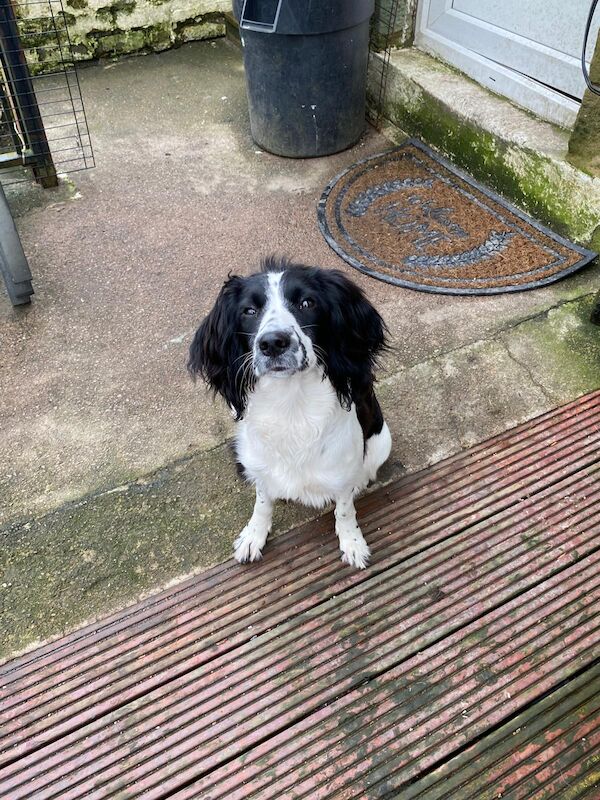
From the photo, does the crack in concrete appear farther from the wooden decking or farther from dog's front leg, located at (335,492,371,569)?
dog's front leg, located at (335,492,371,569)

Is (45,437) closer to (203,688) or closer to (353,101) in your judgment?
(203,688)

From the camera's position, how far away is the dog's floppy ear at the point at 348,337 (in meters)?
1.63

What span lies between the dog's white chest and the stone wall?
14.0 ft

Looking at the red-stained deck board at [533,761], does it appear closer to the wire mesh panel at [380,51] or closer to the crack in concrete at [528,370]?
the crack in concrete at [528,370]

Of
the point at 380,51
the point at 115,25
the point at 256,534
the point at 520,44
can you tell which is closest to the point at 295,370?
the point at 256,534

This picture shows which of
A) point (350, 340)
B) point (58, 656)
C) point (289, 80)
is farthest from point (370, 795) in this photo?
point (289, 80)

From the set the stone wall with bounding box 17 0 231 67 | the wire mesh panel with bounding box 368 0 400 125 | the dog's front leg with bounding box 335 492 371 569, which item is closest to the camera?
the dog's front leg with bounding box 335 492 371 569

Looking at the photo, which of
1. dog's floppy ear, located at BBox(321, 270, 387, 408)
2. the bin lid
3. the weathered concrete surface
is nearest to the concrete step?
the weathered concrete surface

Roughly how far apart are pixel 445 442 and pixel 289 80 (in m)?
2.38

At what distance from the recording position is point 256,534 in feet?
6.36

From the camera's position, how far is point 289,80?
3479mm

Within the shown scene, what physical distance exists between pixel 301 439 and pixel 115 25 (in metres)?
4.55

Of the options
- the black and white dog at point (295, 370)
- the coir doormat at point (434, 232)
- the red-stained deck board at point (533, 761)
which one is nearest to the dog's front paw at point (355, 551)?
the black and white dog at point (295, 370)

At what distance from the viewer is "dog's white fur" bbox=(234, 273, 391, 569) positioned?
1646 mm
